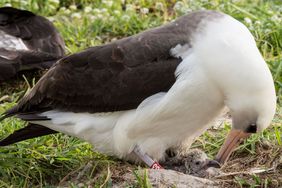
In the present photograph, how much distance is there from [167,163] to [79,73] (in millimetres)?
945

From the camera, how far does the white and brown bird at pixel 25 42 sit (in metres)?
8.45

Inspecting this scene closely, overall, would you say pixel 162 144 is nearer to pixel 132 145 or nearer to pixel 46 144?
pixel 132 145

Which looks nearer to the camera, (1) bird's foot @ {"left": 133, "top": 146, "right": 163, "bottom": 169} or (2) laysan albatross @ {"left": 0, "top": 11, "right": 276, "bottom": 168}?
(2) laysan albatross @ {"left": 0, "top": 11, "right": 276, "bottom": 168}

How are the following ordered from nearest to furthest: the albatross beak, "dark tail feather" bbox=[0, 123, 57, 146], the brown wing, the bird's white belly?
the bird's white belly, the brown wing, the albatross beak, "dark tail feather" bbox=[0, 123, 57, 146]

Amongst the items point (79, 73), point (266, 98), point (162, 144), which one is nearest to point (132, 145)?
point (162, 144)

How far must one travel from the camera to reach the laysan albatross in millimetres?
5586

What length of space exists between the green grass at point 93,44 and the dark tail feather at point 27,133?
A: 12cm

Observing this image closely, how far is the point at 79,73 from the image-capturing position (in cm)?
606

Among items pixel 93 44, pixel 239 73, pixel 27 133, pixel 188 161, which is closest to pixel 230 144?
pixel 188 161

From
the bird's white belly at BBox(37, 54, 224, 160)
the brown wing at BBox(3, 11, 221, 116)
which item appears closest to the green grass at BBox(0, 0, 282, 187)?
the bird's white belly at BBox(37, 54, 224, 160)

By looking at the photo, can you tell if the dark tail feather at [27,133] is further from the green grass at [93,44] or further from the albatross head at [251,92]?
the albatross head at [251,92]

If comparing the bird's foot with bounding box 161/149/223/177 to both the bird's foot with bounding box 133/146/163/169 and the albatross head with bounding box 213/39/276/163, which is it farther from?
the albatross head with bounding box 213/39/276/163

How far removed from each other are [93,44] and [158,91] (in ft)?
10.6

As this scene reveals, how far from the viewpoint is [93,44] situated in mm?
8898
